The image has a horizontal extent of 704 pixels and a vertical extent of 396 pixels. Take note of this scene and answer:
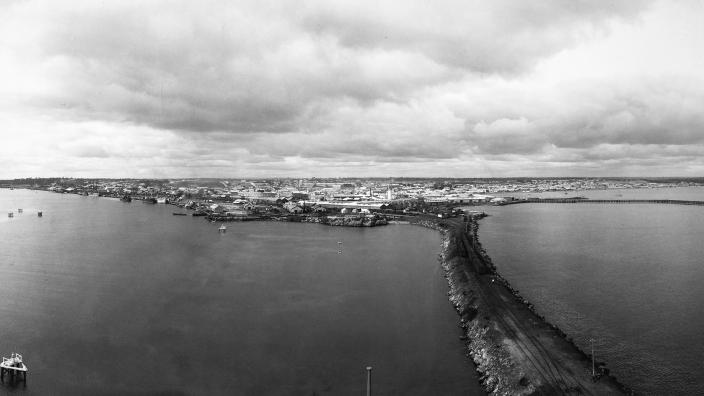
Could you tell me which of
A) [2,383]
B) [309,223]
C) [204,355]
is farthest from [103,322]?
[309,223]

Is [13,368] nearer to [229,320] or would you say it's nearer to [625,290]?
[229,320]

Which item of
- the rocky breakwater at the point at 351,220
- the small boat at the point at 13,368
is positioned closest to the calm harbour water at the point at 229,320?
the small boat at the point at 13,368

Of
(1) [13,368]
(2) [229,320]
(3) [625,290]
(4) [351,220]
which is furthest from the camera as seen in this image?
(4) [351,220]

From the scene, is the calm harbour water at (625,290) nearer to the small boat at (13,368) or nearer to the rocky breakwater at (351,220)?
the rocky breakwater at (351,220)

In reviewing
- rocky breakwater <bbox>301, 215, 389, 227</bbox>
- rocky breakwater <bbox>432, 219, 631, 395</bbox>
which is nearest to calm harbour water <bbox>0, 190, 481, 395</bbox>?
rocky breakwater <bbox>432, 219, 631, 395</bbox>

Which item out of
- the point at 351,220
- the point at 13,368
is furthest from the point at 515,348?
the point at 351,220

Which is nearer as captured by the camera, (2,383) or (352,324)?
(2,383)

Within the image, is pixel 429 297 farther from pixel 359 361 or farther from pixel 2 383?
pixel 2 383
